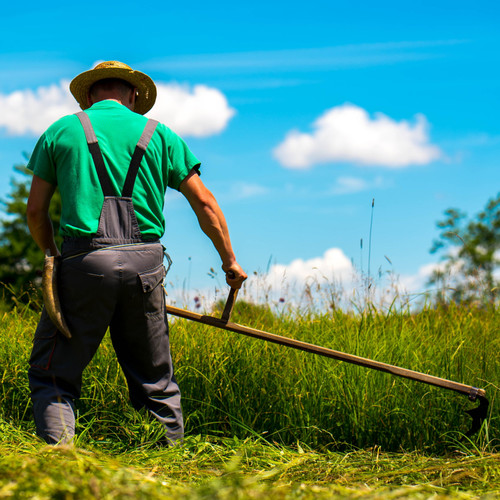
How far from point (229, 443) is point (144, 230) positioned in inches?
57.3

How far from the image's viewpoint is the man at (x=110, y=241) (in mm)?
3434

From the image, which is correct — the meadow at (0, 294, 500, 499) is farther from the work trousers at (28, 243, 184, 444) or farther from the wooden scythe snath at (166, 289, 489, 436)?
the wooden scythe snath at (166, 289, 489, 436)

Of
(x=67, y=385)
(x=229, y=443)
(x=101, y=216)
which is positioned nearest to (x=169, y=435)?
(x=229, y=443)

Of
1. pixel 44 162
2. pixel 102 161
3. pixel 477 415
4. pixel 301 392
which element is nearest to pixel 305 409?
pixel 301 392

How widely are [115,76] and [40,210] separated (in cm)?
98

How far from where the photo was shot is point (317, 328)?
4.91 metres

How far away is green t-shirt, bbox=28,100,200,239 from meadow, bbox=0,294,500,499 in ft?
4.08

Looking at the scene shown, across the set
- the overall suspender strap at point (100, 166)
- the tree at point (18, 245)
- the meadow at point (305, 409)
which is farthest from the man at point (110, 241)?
the tree at point (18, 245)

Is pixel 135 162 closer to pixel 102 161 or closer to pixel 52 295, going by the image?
pixel 102 161

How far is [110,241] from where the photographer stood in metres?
3.43

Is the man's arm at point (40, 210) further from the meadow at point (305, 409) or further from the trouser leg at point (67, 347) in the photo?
the meadow at point (305, 409)

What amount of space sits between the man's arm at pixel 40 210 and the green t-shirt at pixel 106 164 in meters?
0.05

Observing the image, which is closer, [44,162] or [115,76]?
[44,162]

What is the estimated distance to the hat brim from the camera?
3.80 m
